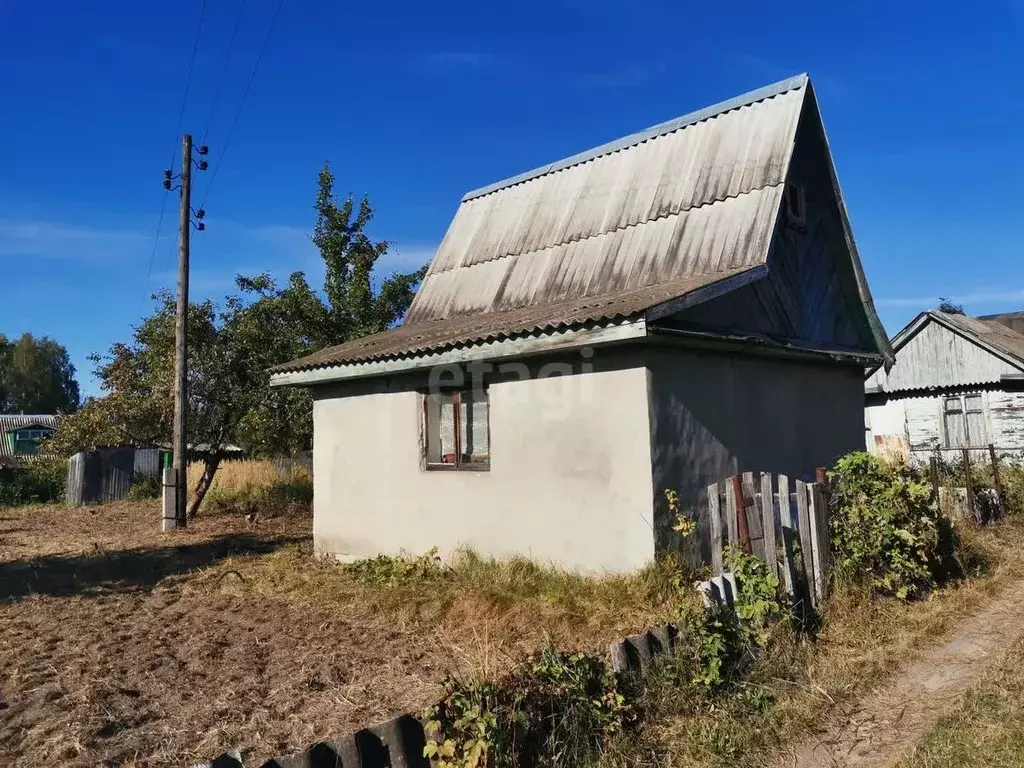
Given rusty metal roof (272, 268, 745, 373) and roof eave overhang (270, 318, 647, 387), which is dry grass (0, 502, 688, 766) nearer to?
roof eave overhang (270, 318, 647, 387)

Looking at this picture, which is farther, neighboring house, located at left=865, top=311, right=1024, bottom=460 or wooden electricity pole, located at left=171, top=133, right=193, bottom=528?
neighboring house, located at left=865, top=311, right=1024, bottom=460

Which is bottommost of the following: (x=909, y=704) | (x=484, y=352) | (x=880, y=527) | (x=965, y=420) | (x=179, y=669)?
(x=909, y=704)

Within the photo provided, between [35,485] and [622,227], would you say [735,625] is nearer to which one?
[622,227]

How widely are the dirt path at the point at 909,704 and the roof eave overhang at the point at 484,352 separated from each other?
3.30 m

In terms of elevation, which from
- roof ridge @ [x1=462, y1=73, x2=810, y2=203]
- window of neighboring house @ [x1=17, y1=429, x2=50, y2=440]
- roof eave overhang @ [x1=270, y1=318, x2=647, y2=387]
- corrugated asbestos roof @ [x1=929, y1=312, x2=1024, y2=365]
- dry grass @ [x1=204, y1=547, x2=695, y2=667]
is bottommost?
dry grass @ [x1=204, y1=547, x2=695, y2=667]

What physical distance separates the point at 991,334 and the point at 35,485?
28.3 metres

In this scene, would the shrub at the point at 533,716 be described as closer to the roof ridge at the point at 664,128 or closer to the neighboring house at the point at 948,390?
the roof ridge at the point at 664,128

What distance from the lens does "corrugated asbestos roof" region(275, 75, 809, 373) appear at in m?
8.73

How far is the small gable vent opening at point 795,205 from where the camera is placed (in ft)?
32.0

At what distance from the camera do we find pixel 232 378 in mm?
16453

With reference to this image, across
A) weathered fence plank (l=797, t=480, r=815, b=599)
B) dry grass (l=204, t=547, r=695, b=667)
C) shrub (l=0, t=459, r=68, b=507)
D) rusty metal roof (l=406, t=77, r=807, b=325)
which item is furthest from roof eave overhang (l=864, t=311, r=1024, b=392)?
shrub (l=0, t=459, r=68, b=507)

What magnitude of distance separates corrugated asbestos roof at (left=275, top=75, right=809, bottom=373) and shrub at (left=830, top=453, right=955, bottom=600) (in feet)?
7.94

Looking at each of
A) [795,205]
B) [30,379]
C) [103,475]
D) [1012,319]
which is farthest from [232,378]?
[30,379]

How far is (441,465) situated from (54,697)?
470 cm
